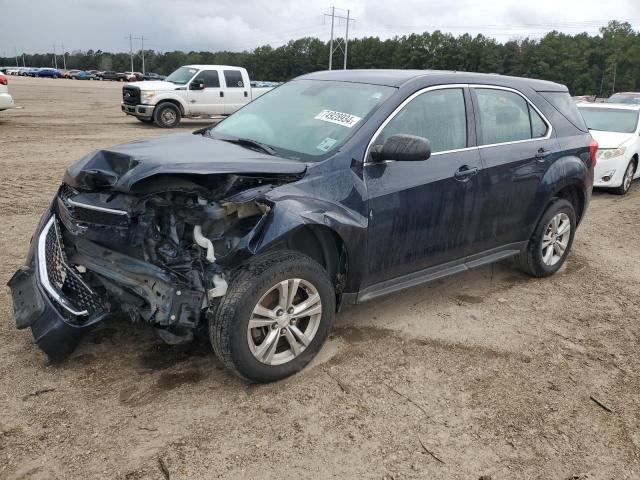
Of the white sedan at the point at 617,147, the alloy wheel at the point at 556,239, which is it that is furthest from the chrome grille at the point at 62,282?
the white sedan at the point at 617,147

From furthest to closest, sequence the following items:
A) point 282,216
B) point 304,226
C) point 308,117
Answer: point 308,117 < point 304,226 < point 282,216

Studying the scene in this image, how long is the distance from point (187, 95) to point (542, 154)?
13959 mm

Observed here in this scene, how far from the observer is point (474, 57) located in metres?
94.8

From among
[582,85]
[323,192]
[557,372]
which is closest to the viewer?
[323,192]

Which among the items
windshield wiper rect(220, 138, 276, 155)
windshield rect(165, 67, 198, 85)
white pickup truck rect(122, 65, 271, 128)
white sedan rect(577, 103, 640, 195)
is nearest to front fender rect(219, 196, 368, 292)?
Answer: windshield wiper rect(220, 138, 276, 155)

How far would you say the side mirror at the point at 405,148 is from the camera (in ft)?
11.6

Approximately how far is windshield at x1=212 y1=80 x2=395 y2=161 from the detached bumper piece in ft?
4.92

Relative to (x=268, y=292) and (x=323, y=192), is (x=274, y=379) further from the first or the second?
(x=323, y=192)

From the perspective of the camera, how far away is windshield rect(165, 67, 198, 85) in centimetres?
1727

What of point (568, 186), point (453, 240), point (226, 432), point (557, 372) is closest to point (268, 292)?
point (226, 432)

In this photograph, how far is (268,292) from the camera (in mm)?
3273

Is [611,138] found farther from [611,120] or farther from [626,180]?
[611,120]

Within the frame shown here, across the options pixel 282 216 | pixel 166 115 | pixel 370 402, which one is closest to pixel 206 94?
pixel 166 115

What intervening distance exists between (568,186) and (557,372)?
2.28 metres
